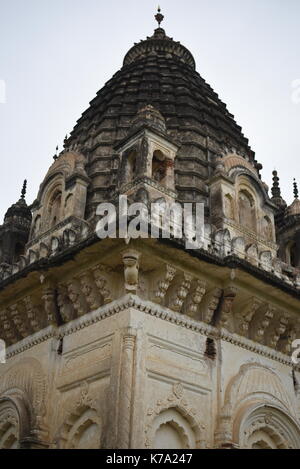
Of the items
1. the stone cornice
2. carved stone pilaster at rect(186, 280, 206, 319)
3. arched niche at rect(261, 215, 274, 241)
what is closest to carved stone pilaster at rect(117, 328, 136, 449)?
the stone cornice

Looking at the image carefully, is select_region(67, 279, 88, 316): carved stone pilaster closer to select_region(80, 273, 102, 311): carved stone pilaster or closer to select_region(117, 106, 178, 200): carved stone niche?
select_region(80, 273, 102, 311): carved stone pilaster

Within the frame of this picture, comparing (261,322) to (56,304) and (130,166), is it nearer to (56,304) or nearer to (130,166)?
(56,304)

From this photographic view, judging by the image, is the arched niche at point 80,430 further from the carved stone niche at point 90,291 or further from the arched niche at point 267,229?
the arched niche at point 267,229

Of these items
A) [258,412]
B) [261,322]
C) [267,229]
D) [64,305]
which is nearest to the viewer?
[258,412]

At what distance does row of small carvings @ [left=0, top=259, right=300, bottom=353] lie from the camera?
35.9 ft

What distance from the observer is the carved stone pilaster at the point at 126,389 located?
9.19 m

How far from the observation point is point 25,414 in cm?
1137

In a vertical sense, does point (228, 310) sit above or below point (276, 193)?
below

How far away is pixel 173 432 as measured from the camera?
1037 centimetres

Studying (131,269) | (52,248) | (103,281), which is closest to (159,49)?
(52,248)

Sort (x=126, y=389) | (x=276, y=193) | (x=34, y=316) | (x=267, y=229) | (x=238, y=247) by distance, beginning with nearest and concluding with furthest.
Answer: (x=126, y=389) < (x=238, y=247) < (x=34, y=316) < (x=267, y=229) < (x=276, y=193)

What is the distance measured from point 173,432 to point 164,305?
2.18m

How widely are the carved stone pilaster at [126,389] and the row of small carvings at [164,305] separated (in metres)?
0.95
